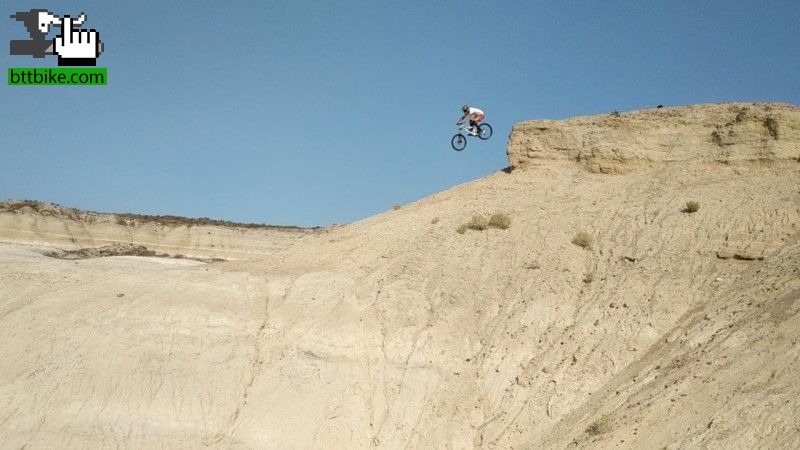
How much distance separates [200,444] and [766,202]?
14692 millimetres

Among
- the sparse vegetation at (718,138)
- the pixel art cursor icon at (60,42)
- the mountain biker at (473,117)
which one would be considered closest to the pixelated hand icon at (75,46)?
the pixel art cursor icon at (60,42)

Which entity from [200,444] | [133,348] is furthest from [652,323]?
[133,348]

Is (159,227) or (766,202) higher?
(159,227)

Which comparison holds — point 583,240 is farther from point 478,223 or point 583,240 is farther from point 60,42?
point 60,42

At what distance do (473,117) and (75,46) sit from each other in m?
13.1

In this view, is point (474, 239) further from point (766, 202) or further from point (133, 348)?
point (133, 348)

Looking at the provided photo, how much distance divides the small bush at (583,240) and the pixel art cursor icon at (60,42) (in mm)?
16595

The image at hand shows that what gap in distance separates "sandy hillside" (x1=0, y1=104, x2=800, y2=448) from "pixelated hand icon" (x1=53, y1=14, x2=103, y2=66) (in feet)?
21.9

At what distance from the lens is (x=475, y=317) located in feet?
68.5

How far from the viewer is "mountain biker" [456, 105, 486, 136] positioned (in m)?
26.3

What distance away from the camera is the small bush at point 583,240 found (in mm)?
21847

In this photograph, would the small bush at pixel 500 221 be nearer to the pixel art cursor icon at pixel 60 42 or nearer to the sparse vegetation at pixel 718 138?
the sparse vegetation at pixel 718 138

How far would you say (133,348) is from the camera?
21.4 metres

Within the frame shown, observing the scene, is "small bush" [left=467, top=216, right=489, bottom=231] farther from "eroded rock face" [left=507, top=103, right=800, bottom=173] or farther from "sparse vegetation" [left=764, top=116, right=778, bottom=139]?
"sparse vegetation" [left=764, top=116, right=778, bottom=139]
